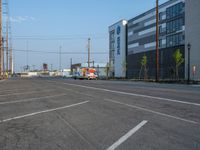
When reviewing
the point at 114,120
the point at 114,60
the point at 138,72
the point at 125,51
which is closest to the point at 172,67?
the point at 138,72

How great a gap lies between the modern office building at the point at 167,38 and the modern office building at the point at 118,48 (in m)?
2.18

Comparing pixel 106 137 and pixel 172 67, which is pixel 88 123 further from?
pixel 172 67

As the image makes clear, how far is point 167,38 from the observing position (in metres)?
70.1

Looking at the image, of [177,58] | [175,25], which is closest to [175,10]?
[175,25]

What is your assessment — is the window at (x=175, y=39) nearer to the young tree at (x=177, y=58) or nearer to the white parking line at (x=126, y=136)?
the young tree at (x=177, y=58)

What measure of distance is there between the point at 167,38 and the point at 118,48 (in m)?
32.3

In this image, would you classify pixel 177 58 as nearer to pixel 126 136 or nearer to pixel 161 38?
pixel 161 38

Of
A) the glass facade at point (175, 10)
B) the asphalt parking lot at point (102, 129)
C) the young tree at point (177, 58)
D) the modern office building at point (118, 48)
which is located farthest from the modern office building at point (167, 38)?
the asphalt parking lot at point (102, 129)

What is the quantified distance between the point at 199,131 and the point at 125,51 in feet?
298

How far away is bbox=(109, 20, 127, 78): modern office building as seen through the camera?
9731 centimetres

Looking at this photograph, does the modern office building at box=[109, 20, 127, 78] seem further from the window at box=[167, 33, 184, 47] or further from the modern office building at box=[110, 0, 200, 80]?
the window at box=[167, 33, 184, 47]

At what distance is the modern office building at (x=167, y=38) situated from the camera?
188 feet

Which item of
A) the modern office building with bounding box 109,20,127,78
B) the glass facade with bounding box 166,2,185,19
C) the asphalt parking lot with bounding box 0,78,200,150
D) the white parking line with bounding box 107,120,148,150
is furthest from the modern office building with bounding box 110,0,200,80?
the white parking line with bounding box 107,120,148,150

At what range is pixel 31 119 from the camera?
29.2 ft
